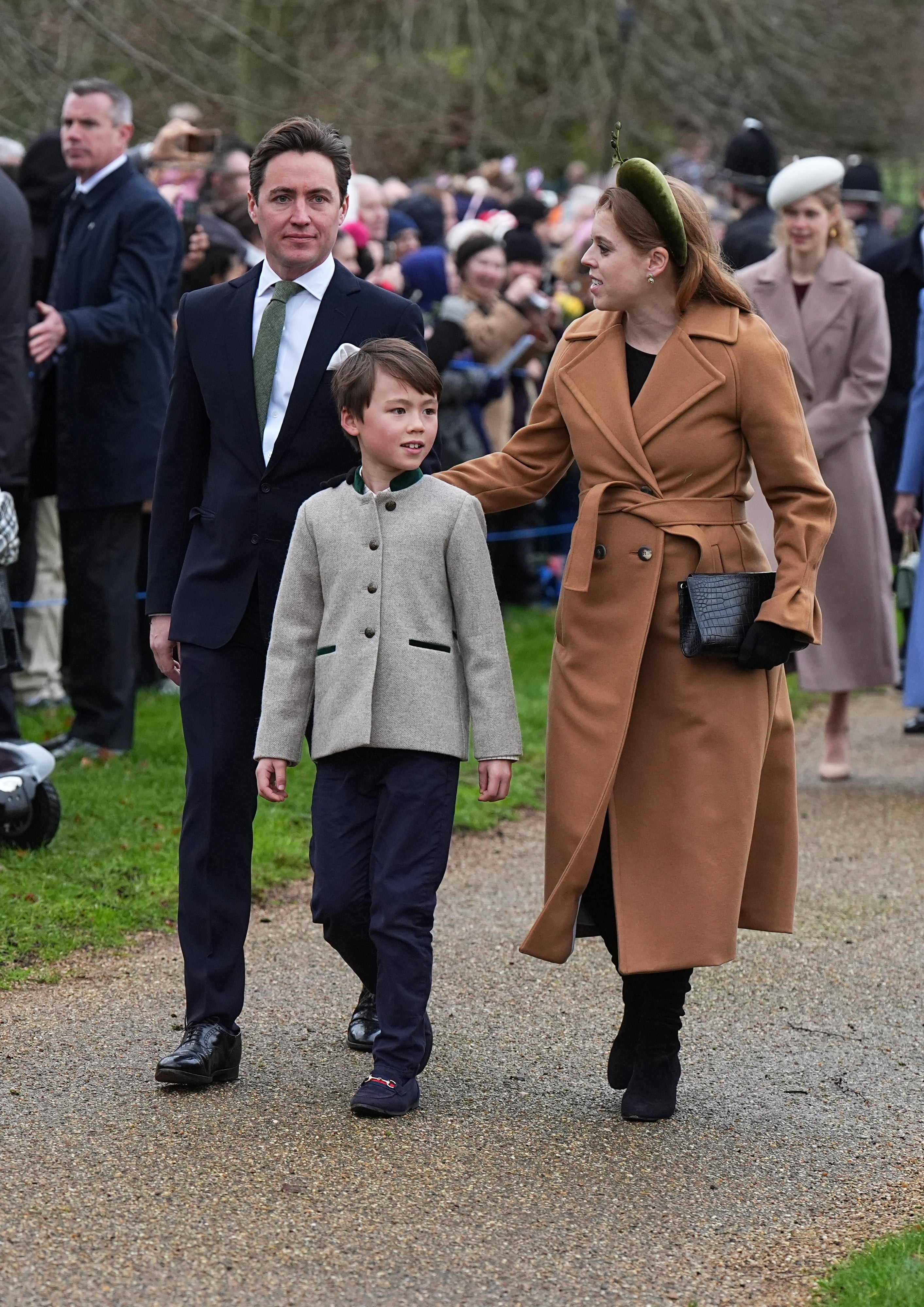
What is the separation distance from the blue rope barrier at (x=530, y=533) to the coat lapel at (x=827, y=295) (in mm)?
2864

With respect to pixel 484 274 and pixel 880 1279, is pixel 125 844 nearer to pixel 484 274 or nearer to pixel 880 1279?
pixel 880 1279

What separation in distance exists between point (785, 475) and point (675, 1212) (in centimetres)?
154

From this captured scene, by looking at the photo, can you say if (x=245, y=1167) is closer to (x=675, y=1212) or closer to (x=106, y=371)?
(x=675, y=1212)

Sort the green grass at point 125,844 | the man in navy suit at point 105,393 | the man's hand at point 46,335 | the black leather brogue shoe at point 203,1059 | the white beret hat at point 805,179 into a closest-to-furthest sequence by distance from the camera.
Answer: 1. the black leather brogue shoe at point 203,1059
2. the green grass at point 125,844
3. the man's hand at point 46,335
4. the man in navy suit at point 105,393
5. the white beret hat at point 805,179

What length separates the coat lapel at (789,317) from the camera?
7.54m

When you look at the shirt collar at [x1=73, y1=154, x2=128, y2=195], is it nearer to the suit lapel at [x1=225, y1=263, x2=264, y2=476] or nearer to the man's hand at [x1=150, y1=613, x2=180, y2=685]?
the suit lapel at [x1=225, y1=263, x2=264, y2=476]

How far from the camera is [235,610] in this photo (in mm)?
4250

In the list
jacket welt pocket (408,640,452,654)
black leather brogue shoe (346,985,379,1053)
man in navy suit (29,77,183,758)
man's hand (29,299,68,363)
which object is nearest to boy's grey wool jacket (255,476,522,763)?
jacket welt pocket (408,640,452,654)

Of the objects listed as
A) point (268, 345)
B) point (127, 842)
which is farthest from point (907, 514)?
point (268, 345)

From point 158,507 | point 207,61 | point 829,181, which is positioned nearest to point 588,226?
point 207,61

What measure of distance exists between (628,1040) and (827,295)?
160 inches

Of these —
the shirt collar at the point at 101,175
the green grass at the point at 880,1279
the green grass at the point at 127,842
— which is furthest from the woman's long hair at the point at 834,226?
the green grass at the point at 880,1279

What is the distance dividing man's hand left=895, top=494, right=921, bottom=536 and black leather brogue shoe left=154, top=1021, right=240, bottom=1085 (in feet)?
14.1

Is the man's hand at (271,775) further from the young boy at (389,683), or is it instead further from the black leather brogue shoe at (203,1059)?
the black leather brogue shoe at (203,1059)
